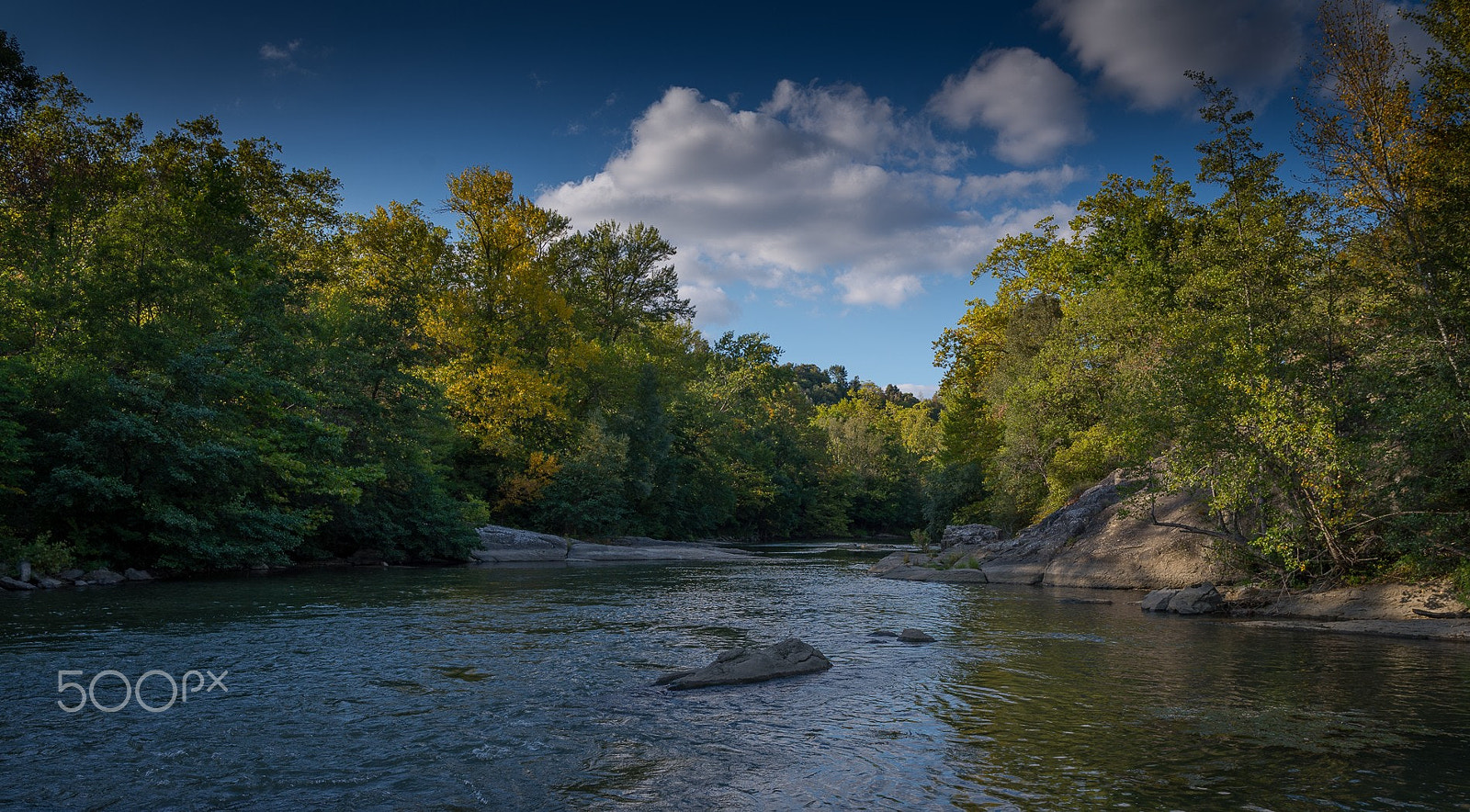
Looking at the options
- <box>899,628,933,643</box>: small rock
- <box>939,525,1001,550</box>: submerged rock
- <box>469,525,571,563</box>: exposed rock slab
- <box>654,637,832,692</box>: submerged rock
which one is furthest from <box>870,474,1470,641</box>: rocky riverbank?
<box>469,525,571,563</box>: exposed rock slab

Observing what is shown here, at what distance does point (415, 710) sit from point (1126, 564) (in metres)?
24.3

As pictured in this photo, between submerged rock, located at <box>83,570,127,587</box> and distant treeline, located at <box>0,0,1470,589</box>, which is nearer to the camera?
distant treeline, located at <box>0,0,1470,589</box>

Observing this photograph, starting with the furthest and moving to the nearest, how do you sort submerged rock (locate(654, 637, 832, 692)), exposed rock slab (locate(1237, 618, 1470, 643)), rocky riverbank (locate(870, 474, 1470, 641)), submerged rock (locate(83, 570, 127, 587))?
submerged rock (locate(83, 570, 127, 587))
rocky riverbank (locate(870, 474, 1470, 641))
exposed rock slab (locate(1237, 618, 1470, 643))
submerged rock (locate(654, 637, 832, 692))

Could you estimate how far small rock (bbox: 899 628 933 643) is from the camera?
53.7 feet

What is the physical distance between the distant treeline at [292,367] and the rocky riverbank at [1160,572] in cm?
2096

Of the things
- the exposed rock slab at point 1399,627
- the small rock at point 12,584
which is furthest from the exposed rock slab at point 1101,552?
the small rock at point 12,584

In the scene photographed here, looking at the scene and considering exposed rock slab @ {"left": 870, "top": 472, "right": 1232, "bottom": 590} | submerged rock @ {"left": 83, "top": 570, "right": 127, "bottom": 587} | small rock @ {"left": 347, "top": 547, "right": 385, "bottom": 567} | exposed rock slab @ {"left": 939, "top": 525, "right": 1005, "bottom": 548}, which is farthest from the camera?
exposed rock slab @ {"left": 939, "top": 525, "right": 1005, "bottom": 548}

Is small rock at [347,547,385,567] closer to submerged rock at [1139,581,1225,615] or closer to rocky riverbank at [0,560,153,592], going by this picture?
rocky riverbank at [0,560,153,592]

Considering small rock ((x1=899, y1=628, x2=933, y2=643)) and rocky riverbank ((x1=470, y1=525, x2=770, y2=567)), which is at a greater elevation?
small rock ((x1=899, y1=628, x2=933, y2=643))

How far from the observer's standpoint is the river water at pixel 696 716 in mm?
7523

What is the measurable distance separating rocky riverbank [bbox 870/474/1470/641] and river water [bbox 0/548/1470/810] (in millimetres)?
2904

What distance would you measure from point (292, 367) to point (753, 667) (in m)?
25.7

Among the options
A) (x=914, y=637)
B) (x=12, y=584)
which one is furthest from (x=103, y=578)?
(x=914, y=637)

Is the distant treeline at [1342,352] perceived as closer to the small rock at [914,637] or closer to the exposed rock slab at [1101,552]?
the exposed rock slab at [1101,552]
